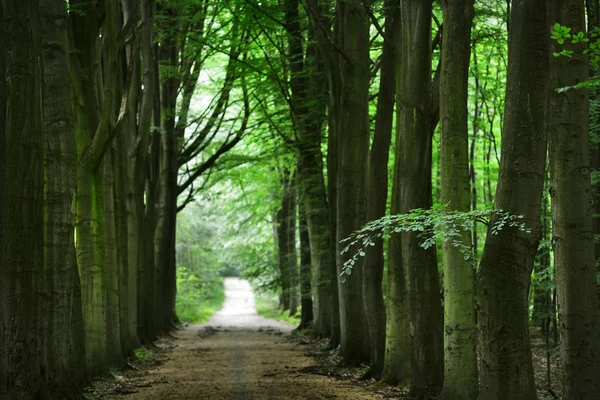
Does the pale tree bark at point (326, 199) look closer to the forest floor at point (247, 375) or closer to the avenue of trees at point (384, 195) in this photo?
the avenue of trees at point (384, 195)

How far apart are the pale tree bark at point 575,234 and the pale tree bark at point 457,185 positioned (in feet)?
4.18

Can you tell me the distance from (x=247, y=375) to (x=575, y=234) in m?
8.29

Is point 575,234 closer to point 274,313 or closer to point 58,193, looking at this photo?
point 58,193

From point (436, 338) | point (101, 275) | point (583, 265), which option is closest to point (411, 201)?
point (436, 338)

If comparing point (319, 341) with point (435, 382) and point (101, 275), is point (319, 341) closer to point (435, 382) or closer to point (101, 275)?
point (101, 275)

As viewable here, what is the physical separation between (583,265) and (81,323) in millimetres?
7033

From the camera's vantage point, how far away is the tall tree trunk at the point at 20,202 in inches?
287

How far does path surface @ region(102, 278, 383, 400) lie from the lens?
11297mm

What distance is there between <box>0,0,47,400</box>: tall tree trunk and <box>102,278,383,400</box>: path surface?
3862 millimetres

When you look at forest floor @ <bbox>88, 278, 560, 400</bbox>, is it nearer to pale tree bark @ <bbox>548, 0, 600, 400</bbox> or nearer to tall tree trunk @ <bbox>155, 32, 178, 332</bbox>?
tall tree trunk @ <bbox>155, 32, 178, 332</bbox>

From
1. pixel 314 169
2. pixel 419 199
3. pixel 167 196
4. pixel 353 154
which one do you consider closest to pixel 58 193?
pixel 419 199

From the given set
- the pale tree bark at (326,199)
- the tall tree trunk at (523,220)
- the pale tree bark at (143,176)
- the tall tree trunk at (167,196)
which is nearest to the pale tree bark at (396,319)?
the pale tree bark at (326,199)

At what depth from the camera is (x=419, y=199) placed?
1080 centimetres

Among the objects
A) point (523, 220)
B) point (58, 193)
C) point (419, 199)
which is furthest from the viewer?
point (419, 199)
